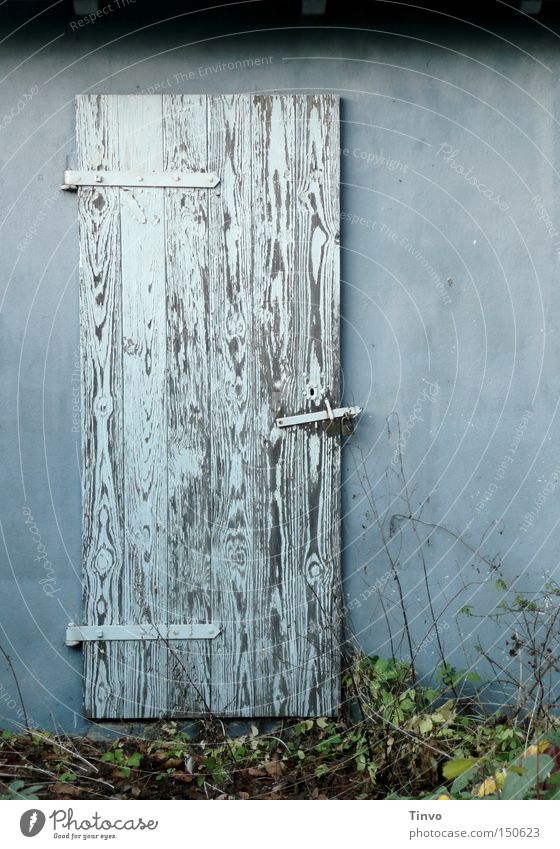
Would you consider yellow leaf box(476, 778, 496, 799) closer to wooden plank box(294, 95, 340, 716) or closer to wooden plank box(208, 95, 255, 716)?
wooden plank box(294, 95, 340, 716)

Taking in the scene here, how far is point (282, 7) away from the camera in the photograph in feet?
10.7

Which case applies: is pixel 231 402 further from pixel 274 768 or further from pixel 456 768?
pixel 456 768

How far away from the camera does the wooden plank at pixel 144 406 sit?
3219 mm

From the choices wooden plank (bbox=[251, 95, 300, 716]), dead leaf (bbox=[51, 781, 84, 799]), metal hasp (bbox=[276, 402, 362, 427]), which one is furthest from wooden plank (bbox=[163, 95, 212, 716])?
dead leaf (bbox=[51, 781, 84, 799])

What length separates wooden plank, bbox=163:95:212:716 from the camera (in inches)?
127

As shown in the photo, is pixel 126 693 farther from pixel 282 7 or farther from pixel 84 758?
pixel 282 7

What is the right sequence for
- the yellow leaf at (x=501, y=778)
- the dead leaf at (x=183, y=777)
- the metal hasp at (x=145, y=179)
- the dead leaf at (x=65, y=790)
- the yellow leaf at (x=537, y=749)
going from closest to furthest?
1. the yellow leaf at (x=501, y=778)
2. the yellow leaf at (x=537, y=749)
3. the dead leaf at (x=65, y=790)
4. the dead leaf at (x=183, y=777)
5. the metal hasp at (x=145, y=179)

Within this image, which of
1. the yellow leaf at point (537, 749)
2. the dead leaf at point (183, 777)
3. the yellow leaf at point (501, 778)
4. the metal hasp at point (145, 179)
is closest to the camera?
the yellow leaf at point (501, 778)

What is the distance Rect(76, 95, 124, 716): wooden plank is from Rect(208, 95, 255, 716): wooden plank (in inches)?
14.6

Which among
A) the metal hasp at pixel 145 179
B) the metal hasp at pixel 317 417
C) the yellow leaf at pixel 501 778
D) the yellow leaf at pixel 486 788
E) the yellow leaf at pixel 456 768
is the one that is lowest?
the yellow leaf at pixel 486 788

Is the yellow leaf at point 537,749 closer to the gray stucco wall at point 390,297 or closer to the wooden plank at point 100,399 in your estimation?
the gray stucco wall at point 390,297

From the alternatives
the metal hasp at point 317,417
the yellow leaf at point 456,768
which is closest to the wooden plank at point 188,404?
the metal hasp at point 317,417

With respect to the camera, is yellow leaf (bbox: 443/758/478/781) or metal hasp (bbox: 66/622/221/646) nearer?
yellow leaf (bbox: 443/758/478/781)

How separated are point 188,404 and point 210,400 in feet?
0.29
